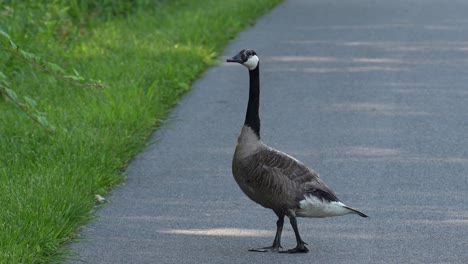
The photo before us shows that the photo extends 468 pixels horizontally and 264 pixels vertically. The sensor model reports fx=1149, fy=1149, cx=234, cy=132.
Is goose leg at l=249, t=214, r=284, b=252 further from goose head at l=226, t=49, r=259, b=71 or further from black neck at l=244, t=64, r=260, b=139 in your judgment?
goose head at l=226, t=49, r=259, b=71

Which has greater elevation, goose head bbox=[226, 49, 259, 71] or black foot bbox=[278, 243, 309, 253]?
goose head bbox=[226, 49, 259, 71]

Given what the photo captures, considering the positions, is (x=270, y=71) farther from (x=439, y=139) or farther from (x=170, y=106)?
(x=439, y=139)

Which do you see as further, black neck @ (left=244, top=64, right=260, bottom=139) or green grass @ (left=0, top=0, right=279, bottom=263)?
green grass @ (left=0, top=0, right=279, bottom=263)

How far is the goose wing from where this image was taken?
241 inches

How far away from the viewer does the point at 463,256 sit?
245 inches

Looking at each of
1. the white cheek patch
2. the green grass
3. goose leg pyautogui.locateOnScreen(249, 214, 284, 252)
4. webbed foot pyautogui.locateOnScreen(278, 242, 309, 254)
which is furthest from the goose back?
the green grass

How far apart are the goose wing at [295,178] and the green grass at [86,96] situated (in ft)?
4.12

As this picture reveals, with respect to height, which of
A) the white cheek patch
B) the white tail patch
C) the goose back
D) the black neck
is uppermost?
the white cheek patch

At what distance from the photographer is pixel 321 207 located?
612 centimetres

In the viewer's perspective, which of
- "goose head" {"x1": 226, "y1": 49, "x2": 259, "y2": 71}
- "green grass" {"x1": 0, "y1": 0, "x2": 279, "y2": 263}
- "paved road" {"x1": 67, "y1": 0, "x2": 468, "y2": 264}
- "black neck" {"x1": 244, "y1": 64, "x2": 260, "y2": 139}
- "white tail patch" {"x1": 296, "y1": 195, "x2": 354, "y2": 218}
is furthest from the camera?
"green grass" {"x1": 0, "y1": 0, "x2": 279, "y2": 263}

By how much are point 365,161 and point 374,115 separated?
156 cm

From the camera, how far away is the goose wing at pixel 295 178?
6129mm

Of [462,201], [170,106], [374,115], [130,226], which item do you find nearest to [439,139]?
[374,115]

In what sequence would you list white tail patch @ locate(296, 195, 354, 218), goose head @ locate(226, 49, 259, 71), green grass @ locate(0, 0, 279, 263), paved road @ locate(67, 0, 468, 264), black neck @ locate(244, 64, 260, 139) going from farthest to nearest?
green grass @ locate(0, 0, 279, 263), paved road @ locate(67, 0, 468, 264), black neck @ locate(244, 64, 260, 139), goose head @ locate(226, 49, 259, 71), white tail patch @ locate(296, 195, 354, 218)
